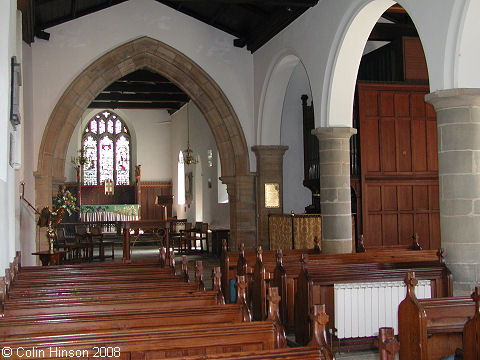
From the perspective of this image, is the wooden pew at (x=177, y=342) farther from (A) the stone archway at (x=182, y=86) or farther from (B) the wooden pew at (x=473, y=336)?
(A) the stone archway at (x=182, y=86)

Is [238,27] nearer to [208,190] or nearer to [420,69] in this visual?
[420,69]

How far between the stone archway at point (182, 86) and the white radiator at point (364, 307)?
6431 mm

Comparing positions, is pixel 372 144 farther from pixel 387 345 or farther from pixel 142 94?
pixel 142 94

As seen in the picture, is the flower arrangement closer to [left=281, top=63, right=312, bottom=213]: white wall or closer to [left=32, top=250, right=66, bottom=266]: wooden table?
[left=32, top=250, right=66, bottom=266]: wooden table

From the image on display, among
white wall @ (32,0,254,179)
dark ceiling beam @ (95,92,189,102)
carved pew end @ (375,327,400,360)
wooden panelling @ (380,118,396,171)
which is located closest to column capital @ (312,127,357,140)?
wooden panelling @ (380,118,396,171)

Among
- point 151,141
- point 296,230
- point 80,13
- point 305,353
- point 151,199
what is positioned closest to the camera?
point 305,353

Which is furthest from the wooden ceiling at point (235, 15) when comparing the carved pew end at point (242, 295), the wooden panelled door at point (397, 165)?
the carved pew end at point (242, 295)

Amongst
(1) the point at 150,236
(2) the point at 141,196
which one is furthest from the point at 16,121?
(2) the point at 141,196

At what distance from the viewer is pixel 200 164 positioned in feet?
58.5

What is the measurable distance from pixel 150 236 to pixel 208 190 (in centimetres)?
319

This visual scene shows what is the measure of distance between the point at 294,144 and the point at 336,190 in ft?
13.5

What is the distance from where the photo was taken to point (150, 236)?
19.0m

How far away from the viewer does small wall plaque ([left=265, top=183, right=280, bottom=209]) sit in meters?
11.6

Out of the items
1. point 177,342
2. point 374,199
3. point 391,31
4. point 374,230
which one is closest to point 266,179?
point 374,199
